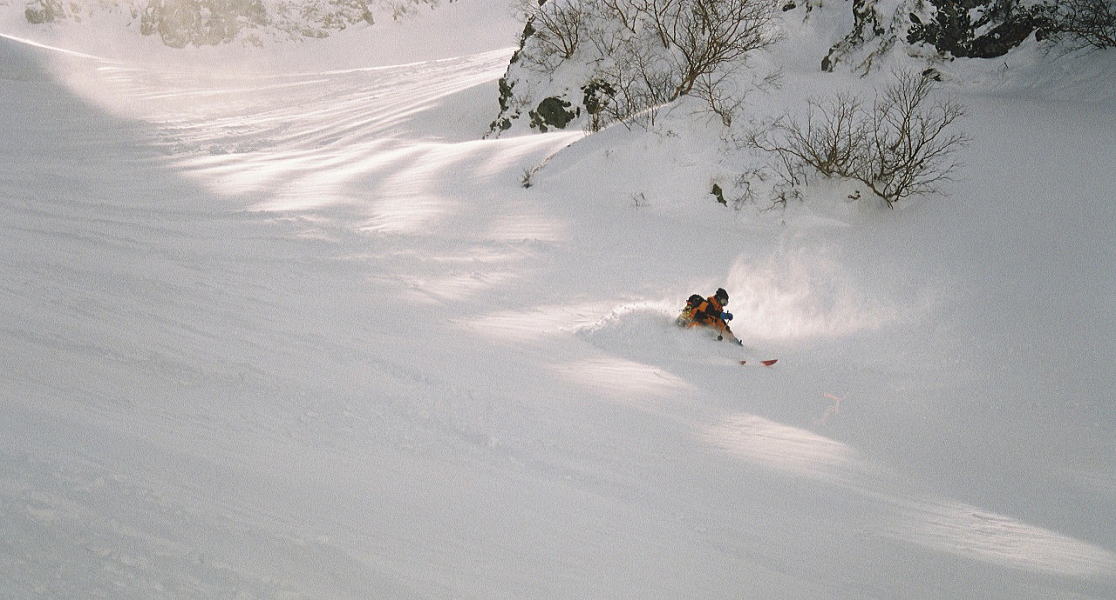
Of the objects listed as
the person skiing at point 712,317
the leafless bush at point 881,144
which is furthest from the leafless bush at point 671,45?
the person skiing at point 712,317

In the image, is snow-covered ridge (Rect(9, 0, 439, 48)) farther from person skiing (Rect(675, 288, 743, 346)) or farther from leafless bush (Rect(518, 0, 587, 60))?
person skiing (Rect(675, 288, 743, 346))

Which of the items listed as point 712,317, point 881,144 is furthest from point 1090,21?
point 712,317

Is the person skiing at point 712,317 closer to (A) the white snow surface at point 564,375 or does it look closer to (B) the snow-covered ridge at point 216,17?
(A) the white snow surface at point 564,375

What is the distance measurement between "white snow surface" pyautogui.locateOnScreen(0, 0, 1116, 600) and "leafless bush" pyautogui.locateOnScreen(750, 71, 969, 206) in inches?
16.7

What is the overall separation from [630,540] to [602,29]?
16938 mm

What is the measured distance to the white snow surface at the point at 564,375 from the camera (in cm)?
276

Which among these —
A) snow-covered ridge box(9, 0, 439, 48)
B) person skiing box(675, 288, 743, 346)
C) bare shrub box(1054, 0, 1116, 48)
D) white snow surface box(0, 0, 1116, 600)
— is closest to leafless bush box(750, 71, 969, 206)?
white snow surface box(0, 0, 1116, 600)

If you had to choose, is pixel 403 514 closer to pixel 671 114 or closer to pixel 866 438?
pixel 866 438

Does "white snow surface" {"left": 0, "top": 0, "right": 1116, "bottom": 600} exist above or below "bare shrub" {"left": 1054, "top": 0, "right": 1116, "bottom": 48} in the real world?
below

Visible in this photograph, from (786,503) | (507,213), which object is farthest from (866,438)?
(507,213)

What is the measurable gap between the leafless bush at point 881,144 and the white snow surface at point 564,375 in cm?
43

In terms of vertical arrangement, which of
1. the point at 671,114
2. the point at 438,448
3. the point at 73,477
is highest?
the point at 671,114

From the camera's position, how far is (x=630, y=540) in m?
3.21

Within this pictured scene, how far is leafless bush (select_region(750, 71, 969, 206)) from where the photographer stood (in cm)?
1027
